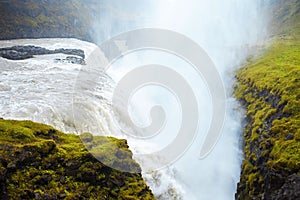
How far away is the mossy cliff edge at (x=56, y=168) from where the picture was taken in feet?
35.9

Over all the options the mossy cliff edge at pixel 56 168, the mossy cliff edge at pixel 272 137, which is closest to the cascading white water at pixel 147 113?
the mossy cliff edge at pixel 272 137

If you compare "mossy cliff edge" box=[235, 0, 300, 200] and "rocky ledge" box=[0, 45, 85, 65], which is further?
"rocky ledge" box=[0, 45, 85, 65]

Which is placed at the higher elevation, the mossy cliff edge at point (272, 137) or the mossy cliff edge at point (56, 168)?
the mossy cliff edge at point (272, 137)

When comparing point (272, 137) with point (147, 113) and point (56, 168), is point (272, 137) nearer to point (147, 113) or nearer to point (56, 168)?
point (56, 168)

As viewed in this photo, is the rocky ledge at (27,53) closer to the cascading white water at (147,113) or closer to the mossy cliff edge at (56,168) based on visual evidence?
the cascading white water at (147,113)

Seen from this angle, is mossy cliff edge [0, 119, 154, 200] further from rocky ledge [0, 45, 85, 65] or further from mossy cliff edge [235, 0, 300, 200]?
rocky ledge [0, 45, 85, 65]

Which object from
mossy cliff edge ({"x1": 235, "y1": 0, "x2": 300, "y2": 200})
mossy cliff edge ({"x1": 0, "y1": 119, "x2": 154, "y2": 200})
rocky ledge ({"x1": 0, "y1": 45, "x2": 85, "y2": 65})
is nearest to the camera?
mossy cliff edge ({"x1": 0, "y1": 119, "x2": 154, "y2": 200})

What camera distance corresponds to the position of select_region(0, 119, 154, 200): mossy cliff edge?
35.9ft

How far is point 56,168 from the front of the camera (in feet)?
40.9

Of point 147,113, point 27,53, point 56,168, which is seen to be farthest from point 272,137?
point 27,53

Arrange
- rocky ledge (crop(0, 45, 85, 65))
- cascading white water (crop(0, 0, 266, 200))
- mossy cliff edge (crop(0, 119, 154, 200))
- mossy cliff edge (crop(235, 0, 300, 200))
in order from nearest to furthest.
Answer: mossy cliff edge (crop(0, 119, 154, 200)) < mossy cliff edge (crop(235, 0, 300, 200)) < cascading white water (crop(0, 0, 266, 200)) < rocky ledge (crop(0, 45, 85, 65))

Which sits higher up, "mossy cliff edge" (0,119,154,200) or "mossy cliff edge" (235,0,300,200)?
"mossy cliff edge" (235,0,300,200)

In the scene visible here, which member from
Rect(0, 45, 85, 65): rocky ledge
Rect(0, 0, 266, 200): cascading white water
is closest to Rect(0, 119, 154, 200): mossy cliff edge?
Rect(0, 0, 266, 200): cascading white water

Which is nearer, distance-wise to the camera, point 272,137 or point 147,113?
point 272,137
